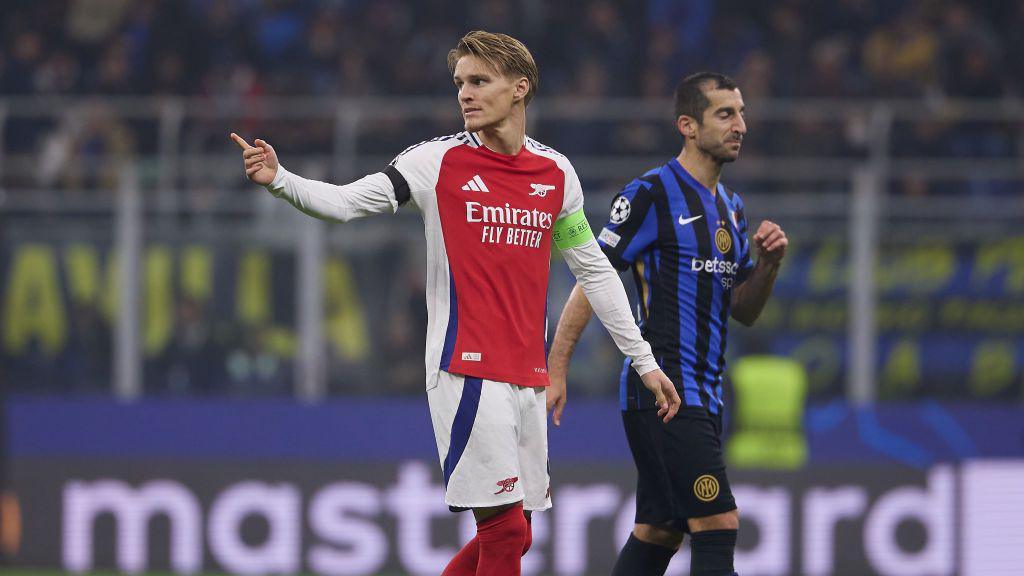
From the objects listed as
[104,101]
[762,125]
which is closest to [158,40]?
[104,101]

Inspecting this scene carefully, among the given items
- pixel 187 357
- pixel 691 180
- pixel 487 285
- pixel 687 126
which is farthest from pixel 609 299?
pixel 187 357

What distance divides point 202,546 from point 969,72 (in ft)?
26.5

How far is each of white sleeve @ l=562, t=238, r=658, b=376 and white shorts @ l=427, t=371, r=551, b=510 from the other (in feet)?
1.42

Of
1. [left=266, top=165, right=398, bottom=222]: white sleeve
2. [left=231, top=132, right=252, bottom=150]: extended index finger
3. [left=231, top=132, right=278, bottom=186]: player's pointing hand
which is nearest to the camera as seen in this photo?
[left=231, top=132, right=252, bottom=150]: extended index finger

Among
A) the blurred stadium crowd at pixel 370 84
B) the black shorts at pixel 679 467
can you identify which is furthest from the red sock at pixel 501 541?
the blurred stadium crowd at pixel 370 84

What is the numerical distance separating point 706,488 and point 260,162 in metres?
2.04

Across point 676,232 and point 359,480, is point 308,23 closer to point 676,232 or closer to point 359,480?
point 359,480

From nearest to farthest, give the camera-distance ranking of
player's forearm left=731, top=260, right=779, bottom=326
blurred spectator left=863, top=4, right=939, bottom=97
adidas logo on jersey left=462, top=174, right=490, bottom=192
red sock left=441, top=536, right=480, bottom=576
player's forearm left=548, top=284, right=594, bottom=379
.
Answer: adidas logo on jersey left=462, top=174, right=490, bottom=192 → red sock left=441, top=536, right=480, bottom=576 → player's forearm left=548, top=284, right=594, bottom=379 → player's forearm left=731, top=260, right=779, bottom=326 → blurred spectator left=863, top=4, right=939, bottom=97

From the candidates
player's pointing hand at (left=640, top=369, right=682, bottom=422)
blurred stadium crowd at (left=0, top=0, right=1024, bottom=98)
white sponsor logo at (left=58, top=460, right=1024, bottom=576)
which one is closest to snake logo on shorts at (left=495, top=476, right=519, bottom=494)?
player's pointing hand at (left=640, top=369, right=682, bottom=422)

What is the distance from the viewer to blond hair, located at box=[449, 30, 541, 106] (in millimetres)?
4926

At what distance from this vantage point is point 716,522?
5535 mm

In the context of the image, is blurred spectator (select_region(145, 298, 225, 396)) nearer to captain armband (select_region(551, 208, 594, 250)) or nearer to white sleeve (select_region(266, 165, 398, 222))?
captain armband (select_region(551, 208, 594, 250))

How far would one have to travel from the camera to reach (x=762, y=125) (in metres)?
12.1

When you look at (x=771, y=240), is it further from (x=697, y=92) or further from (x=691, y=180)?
(x=697, y=92)
